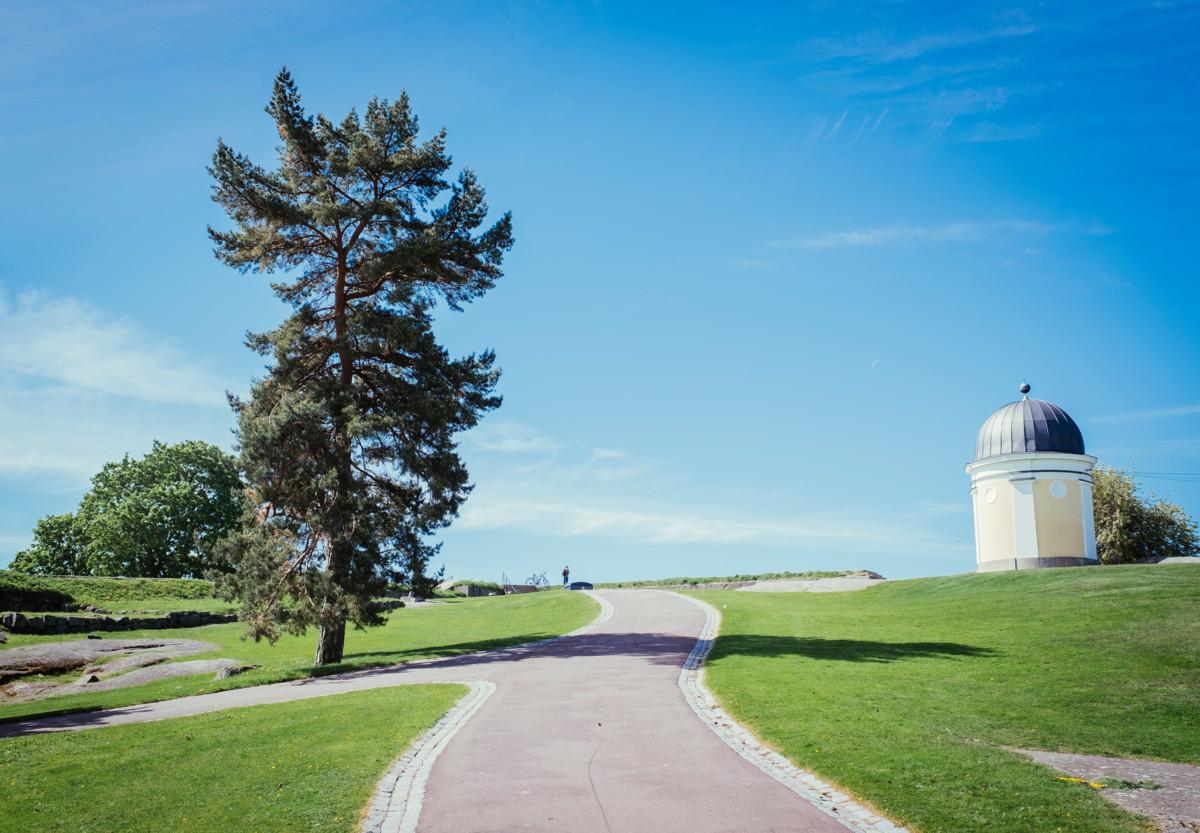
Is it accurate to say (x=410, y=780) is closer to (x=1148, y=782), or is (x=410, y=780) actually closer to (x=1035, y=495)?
(x=1148, y=782)

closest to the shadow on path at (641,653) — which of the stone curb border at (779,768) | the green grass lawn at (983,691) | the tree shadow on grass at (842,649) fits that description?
the tree shadow on grass at (842,649)

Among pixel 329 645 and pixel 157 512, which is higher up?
pixel 157 512

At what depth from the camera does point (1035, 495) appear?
37844mm

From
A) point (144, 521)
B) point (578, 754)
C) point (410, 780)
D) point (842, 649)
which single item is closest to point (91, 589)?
point (144, 521)

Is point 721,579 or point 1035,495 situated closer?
point 1035,495

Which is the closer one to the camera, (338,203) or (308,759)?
(308,759)

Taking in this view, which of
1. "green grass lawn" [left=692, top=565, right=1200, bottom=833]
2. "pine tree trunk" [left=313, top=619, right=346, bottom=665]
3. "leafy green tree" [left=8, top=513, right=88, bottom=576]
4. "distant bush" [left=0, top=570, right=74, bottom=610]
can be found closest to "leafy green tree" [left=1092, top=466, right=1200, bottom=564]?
"green grass lawn" [left=692, top=565, right=1200, bottom=833]

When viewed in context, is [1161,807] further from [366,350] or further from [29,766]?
[366,350]

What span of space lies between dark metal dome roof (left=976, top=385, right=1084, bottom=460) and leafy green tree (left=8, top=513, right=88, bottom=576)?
68946 mm

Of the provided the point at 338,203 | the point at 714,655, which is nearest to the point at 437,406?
the point at 338,203

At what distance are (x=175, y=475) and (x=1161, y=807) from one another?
7142 centimetres

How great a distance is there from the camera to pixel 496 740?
42.7 ft

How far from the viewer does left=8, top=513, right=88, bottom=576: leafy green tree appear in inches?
2522

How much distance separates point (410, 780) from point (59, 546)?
69.3 meters
